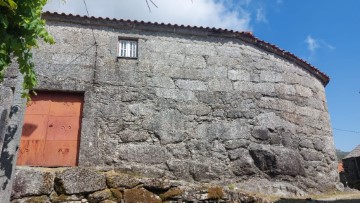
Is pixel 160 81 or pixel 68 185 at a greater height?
pixel 160 81

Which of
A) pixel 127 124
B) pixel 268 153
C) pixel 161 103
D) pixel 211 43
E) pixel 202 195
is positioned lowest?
pixel 202 195

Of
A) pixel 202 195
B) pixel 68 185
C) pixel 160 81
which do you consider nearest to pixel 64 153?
pixel 68 185

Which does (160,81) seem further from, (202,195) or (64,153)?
(202,195)

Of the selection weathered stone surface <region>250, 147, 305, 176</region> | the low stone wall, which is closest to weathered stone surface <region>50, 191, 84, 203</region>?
the low stone wall

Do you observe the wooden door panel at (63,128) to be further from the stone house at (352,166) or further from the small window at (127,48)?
the stone house at (352,166)

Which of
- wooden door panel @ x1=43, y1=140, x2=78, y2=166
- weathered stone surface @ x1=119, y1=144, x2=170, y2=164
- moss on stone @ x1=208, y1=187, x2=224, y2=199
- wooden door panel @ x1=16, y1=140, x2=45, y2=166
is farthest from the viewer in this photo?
weathered stone surface @ x1=119, y1=144, x2=170, y2=164

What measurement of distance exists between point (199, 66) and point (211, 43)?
0.70 meters

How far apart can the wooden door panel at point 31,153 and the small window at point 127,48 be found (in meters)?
2.47

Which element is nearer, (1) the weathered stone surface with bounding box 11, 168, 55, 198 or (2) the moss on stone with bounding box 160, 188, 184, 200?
(1) the weathered stone surface with bounding box 11, 168, 55, 198

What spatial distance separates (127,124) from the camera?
6637mm

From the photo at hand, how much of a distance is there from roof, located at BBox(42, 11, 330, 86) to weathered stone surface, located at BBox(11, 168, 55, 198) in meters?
3.70

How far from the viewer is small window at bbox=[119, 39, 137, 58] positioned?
23.9ft

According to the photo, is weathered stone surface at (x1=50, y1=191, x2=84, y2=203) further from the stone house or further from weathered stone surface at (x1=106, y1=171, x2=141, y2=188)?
the stone house

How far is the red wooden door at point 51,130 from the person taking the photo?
6.25 metres
